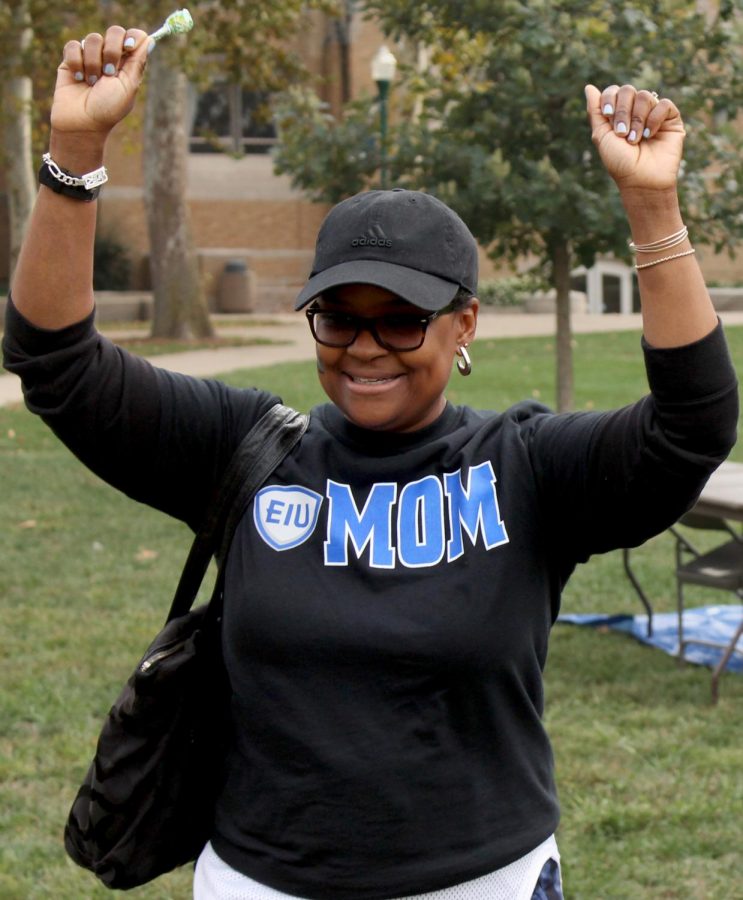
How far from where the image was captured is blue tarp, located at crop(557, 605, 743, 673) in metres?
6.41

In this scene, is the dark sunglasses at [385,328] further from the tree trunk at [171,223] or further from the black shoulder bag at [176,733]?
the tree trunk at [171,223]

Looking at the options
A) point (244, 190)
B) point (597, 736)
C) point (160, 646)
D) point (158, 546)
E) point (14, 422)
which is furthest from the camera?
point (244, 190)

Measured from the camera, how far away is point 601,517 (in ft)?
7.16

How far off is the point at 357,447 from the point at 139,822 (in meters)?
0.68

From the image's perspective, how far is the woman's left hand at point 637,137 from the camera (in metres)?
2.04

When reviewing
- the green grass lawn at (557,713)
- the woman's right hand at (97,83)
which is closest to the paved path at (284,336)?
the green grass lawn at (557,713)

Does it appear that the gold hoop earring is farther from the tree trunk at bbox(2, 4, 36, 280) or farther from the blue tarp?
the tree trunk at bbox(2, 4, 36, 280)

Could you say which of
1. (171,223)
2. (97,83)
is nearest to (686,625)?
(97,83)

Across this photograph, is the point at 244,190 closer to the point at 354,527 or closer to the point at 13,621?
the point at 13,621

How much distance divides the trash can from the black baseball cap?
26.9 metres

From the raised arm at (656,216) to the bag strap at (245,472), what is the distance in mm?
575

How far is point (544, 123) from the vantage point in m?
8.93

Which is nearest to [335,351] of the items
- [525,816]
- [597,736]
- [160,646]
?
[160,646]

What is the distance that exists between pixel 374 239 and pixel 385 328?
0.13m
